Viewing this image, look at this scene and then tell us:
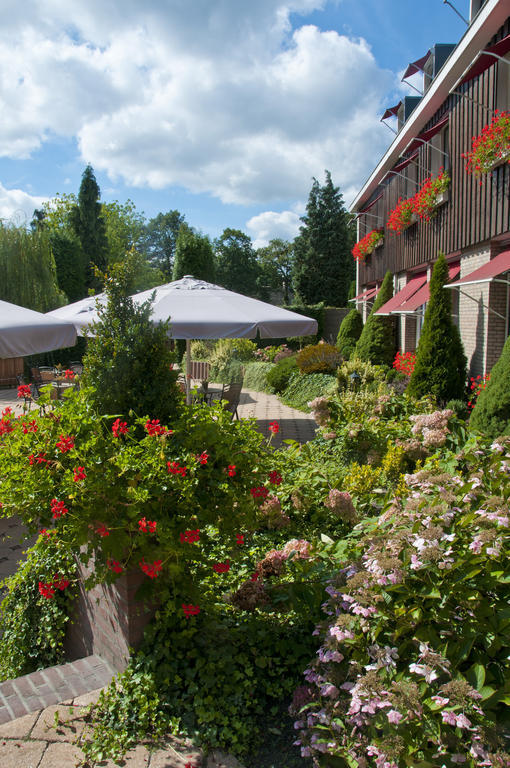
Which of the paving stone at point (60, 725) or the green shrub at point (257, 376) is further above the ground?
the green shrub at point (257, 376)

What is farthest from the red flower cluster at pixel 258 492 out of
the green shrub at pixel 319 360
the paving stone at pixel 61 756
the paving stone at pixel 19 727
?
the green shrub at pixel 319 360

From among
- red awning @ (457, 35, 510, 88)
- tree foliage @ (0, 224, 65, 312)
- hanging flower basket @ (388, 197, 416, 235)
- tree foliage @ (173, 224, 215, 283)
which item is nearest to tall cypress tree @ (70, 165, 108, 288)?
tree foliage @ (173, 224, 215, 283)

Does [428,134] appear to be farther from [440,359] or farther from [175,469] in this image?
[175,469]

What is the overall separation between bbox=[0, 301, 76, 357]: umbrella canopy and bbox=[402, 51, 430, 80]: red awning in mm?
12251

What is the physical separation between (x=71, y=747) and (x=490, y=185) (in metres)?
8.94

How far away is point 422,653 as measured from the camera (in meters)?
1.80

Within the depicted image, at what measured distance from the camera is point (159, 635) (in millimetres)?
2525

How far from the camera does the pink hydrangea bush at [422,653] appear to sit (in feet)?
5.54

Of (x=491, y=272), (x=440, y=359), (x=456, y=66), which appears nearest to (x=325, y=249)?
(x=456, y=66)

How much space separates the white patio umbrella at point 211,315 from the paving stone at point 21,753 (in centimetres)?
404

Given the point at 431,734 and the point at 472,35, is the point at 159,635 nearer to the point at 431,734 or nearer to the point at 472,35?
the point at 431,734

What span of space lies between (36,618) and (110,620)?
0.71m

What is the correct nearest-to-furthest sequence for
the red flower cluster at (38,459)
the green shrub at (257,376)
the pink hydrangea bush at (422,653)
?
the pink hydrangea bush at (422,653) → the red flower cluster at (38,459) → the green shrub at (257,376)

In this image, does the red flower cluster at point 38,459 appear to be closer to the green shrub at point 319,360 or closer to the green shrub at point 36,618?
the green shrub at point 36,618
